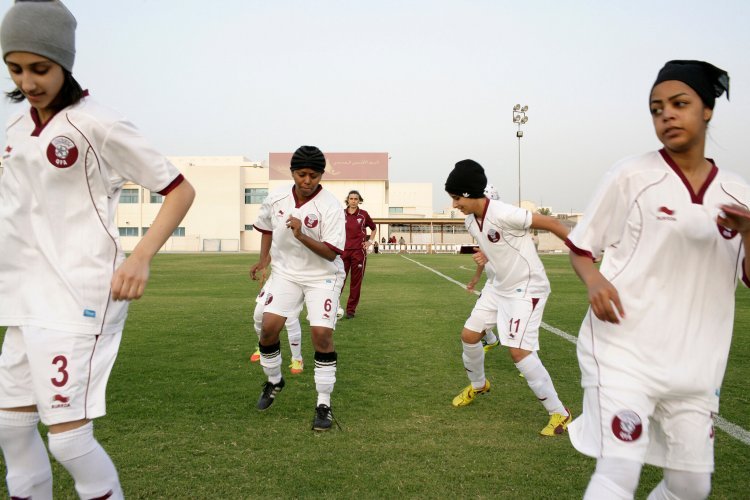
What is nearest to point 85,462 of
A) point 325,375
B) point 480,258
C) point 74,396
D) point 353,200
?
point 74,396

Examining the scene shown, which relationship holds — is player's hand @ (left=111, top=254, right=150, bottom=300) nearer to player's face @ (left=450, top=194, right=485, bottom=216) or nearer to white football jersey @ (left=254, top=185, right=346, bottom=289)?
white football jersey @ (left=254, top=185, right=346, bottom=289)

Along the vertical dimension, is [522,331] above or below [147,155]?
below

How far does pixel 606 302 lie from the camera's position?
8.21 ft

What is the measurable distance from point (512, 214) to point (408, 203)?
87.3 metres

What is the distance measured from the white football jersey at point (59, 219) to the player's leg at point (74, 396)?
0.21 ft

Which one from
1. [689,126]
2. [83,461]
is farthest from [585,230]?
[83,461]

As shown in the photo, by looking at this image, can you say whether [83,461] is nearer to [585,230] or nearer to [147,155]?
[147,155]

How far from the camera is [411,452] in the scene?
4.44 metres

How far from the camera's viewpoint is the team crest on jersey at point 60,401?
242 centimetres

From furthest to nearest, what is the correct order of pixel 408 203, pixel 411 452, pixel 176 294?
pixel 408 203
pixel 176 294
pixel 411 452

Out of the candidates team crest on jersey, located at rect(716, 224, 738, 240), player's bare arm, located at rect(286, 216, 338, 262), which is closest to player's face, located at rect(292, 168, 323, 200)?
player's bare arm, located at rect(286, 216, 338, 262)

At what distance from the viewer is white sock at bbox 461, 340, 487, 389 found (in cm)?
580

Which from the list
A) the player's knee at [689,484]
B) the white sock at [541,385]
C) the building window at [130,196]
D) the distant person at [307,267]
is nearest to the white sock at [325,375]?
the distant person at [307,267]

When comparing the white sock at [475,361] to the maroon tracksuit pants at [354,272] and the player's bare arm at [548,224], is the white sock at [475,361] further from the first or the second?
the maroon tracksuit pants at [354,272]
